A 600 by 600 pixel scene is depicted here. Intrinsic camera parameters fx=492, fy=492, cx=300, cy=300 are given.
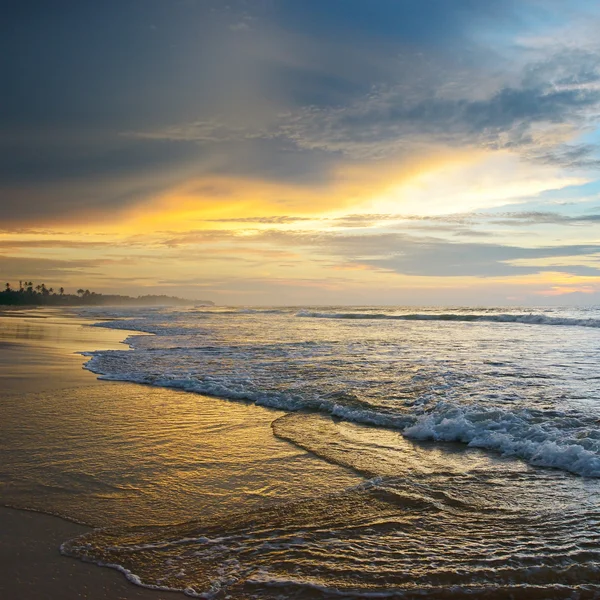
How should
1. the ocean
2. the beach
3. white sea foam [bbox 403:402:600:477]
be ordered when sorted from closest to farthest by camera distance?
the beach
the ocean
white sea foam [bbox 403:402:600:477]

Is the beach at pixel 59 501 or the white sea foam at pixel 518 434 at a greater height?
the white sea foam at pixel 518 434

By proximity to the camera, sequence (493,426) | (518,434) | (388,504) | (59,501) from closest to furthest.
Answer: (59,501) < (388,504) < (518,434) < (493,426)

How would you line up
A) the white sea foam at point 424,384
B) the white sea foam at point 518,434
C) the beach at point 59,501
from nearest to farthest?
the beach at point 59,501
the white sea foam at point 518,434
the white sea foam at point 424,384

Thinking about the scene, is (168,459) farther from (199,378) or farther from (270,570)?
(199,378)

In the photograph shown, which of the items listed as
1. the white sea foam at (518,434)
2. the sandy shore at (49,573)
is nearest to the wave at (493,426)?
the white sea foam at (518,434)

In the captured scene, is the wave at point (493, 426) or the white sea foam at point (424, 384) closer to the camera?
the wave at point (493, 426)

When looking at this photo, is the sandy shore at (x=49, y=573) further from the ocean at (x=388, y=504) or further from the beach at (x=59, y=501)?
the ocean at (x=388, y=504)

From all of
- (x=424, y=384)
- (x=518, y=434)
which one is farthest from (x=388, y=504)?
(x=424, y=384)

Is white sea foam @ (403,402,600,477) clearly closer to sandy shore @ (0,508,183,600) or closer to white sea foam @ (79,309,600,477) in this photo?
white sea foam @ (79,309,600,477)

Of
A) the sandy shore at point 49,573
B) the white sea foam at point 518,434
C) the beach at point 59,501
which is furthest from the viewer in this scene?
the white sea foam at point 518,434

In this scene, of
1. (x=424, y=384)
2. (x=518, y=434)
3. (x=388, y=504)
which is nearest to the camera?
(x=388, y=504)

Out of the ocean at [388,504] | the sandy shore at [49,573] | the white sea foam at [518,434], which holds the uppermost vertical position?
the white sea foam at [518,434]

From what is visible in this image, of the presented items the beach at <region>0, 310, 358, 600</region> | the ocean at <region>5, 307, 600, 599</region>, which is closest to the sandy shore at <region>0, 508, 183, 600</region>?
the beach at <region>0, 310, 358, 600</region>

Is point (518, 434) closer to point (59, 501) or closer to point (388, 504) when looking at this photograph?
point (388, 504)
